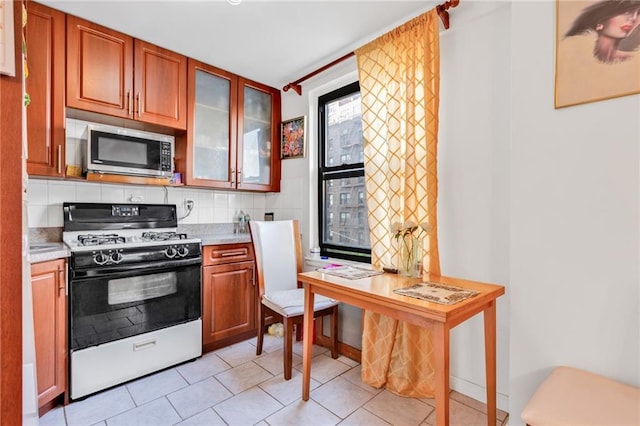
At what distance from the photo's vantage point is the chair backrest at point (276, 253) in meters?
2.34

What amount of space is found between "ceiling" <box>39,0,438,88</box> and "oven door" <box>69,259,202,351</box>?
64.4 inches

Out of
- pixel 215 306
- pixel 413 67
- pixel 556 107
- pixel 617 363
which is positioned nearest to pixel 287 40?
pixel 413 67

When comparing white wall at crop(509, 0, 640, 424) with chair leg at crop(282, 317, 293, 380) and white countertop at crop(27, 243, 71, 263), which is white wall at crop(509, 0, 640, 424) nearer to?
chair leg at crop(282, 317, 293, 380)

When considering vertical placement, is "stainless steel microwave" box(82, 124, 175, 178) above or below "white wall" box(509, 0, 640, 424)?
above

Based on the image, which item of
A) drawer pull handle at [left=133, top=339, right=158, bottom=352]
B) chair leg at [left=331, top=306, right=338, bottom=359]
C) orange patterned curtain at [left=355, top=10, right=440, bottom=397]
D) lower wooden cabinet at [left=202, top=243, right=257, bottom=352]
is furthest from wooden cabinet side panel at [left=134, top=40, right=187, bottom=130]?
chair leg at [left=331, top=306, right=338, bottom=359]

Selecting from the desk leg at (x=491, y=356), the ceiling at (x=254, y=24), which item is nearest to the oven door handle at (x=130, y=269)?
the ceiling at (x=254, y=24)

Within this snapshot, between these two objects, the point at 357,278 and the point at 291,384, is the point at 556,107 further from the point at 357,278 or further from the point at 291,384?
the point at 291,384

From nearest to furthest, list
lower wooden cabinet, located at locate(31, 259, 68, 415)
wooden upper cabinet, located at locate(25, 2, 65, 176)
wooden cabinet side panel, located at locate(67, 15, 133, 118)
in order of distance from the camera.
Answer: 1. lower wooden cabinet, located at locate(31, 259, 68, 415)
2. wooden upper cabinet, located at locate(25, 2, 65, 176)
3. wooden cabinet side panel, located at locate(67, 15, 133, 118)

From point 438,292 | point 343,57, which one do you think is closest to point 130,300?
point 438,292

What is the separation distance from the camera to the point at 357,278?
1.69 metres

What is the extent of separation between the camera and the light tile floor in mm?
1625

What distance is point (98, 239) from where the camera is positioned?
6.88ft

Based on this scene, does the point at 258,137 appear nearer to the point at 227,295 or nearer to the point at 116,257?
the point at 227,295

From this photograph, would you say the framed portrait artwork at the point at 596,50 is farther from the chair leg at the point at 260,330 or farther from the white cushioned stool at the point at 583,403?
the chair leg at the point at 260,330
